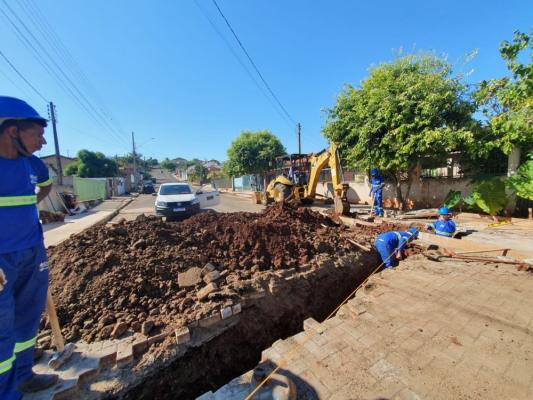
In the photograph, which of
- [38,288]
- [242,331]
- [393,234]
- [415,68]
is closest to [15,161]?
[38,288]

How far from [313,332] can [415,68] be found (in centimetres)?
1172

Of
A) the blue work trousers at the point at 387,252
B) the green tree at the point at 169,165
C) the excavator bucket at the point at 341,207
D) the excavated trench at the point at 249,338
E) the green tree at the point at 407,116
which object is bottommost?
the excavated trench at the point at 249,338

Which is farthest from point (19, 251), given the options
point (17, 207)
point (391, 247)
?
point (391, 247)

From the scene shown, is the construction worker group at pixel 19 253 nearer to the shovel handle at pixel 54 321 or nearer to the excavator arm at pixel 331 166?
the shovel handle at pixel 54 321

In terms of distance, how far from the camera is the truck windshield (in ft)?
33.8

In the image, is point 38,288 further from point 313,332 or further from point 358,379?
point 358,379

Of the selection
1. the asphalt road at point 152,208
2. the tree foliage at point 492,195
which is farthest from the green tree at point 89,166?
the tree foliage at point 492,195

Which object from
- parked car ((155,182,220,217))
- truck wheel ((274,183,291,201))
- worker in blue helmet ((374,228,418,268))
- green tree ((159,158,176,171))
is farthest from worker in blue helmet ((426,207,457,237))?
green tree ((159,158,176,171))

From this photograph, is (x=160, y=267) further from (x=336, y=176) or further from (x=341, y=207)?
(x=336, y=176)

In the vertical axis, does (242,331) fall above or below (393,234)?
below

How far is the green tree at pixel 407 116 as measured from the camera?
29.0ft

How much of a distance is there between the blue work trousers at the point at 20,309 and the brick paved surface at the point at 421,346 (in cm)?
201

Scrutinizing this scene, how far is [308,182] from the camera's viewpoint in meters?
11.9

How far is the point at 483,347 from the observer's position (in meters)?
2.49
